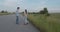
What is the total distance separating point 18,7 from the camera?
19.7 metres

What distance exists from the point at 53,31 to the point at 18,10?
11.4m

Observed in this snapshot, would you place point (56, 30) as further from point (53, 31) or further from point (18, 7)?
point (18, 7)

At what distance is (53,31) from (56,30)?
18 cm

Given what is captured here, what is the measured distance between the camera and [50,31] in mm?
9578

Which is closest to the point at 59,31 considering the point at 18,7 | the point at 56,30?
the point at 56,30

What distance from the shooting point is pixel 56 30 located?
30.0 ft

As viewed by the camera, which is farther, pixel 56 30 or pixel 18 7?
pixel 18 7

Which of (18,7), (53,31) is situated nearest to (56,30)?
(53,31)

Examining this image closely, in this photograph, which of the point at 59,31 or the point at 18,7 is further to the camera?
the point at 18,7

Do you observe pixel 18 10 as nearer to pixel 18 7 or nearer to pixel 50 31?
pixel 18 7

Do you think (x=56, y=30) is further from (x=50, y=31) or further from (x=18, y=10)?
(x=18, y=10)

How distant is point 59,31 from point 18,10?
1182 cm

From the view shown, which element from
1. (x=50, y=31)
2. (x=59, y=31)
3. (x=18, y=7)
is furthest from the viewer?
(x=18, y=7)

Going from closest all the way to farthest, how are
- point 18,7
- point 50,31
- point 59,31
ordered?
point 59,31 → point 50,31 → point 18,7
